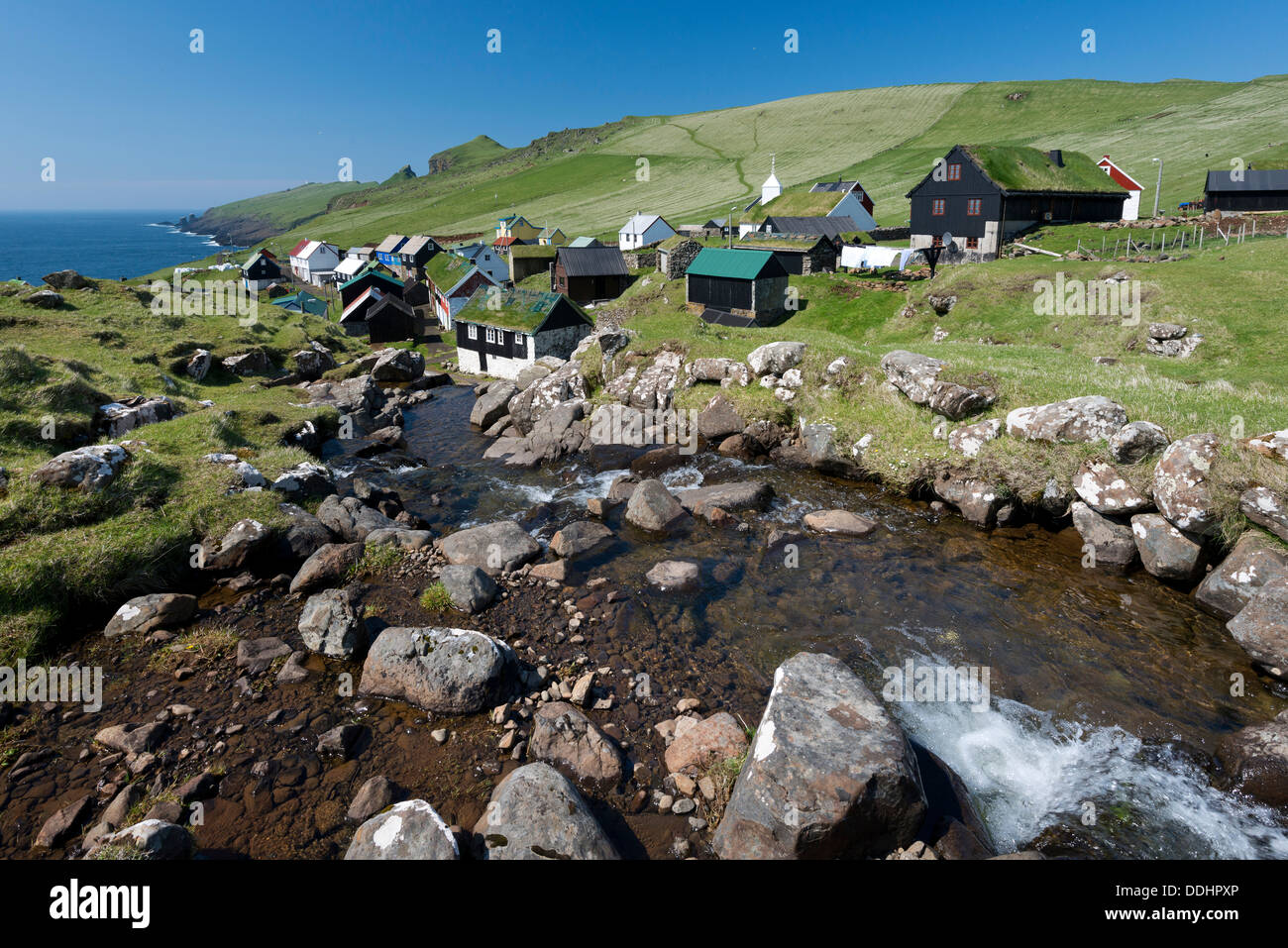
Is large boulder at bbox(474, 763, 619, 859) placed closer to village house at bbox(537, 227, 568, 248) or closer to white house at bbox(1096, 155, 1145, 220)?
white house at bbox(1096, 155, 1145, 220)

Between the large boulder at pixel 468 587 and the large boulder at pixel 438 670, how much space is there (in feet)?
9.36

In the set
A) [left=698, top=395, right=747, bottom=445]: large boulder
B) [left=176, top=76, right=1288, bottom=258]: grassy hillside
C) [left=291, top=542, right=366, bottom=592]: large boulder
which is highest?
[left=176, top=76, right=1288, bottom=258]: grassy hillside

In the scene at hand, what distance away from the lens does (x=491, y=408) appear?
35.7 m

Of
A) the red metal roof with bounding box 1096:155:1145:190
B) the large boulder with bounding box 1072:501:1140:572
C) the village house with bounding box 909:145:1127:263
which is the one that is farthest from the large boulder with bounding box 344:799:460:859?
the red metal roof with bounding box 1096:155:1145:190

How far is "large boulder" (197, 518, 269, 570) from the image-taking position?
17609 mm

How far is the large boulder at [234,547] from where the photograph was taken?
57.8 feet

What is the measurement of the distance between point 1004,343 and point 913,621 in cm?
2613

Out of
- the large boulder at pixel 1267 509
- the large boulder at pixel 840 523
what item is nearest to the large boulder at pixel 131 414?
the large boulder at pixel 840 523

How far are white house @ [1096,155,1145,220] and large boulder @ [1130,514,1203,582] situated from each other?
2727 inches

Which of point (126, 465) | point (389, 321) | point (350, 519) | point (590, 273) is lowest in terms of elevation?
point (350, 519)

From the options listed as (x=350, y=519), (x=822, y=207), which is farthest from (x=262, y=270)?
(x=350, y=519)

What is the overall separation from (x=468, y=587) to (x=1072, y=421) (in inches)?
799

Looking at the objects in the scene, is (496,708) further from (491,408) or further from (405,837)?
(491,408)

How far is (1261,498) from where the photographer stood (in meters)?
15.7
